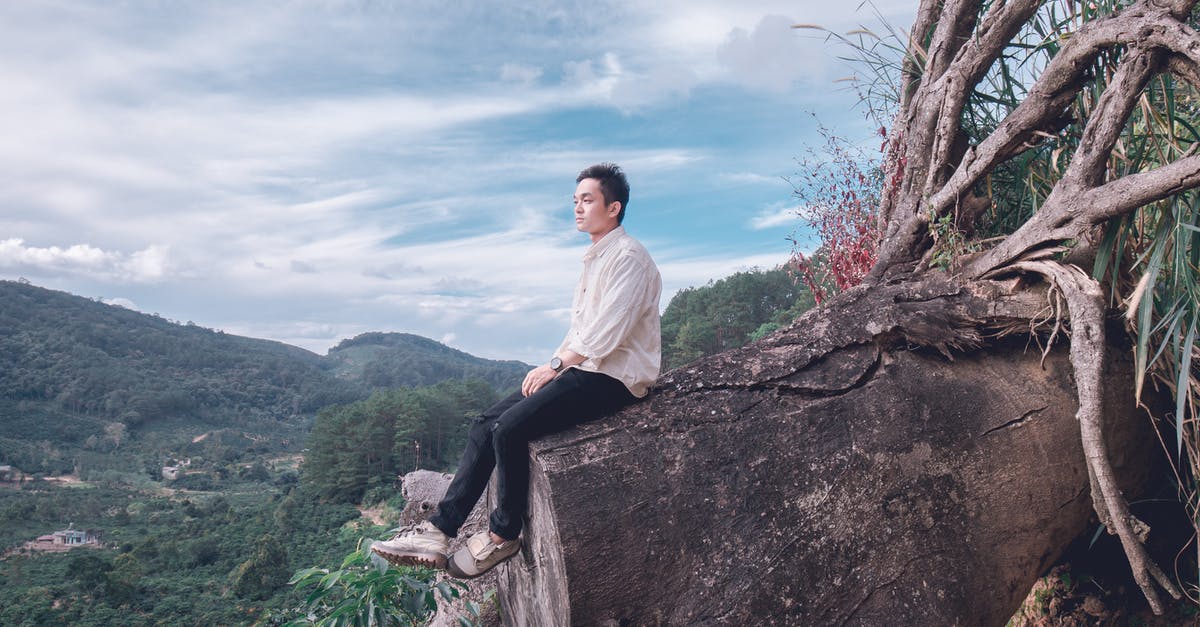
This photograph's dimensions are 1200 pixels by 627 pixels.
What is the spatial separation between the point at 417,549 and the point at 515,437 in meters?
0.64

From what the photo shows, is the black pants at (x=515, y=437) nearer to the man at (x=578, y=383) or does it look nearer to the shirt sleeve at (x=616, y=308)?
the man at (x=578, y=383)

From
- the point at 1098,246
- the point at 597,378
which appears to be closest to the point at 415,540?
the point at 597,378

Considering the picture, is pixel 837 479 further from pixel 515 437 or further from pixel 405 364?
pixel 405 364

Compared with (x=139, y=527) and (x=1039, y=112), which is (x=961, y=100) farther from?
(x=139, y=527)

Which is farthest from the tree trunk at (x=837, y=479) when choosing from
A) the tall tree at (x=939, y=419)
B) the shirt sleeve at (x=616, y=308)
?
the shirt sleeve at (x=616, y=308)

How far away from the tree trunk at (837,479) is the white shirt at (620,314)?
0.20 metres

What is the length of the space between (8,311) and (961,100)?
4660cm

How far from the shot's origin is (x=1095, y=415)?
3.12 metres

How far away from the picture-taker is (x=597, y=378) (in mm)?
2770

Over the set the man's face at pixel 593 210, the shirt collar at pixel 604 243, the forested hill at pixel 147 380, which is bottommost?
the forested hill at pixel 147 380

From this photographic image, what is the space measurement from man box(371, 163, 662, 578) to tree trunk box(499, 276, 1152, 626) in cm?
9

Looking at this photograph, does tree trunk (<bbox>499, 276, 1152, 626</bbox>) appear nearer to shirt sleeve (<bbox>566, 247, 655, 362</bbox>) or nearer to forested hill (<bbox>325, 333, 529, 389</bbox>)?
shirt sleeve (<bbox>566, 247, 655, 362</bbox>)

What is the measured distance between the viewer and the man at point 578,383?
2.72m

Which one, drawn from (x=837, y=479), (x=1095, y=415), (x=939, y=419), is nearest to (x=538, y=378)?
(x=837, y=479)
